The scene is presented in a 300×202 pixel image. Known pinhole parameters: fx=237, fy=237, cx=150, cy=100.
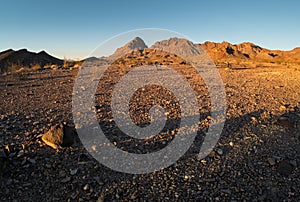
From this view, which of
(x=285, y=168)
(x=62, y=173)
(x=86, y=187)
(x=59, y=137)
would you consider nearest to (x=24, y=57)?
(x=59, y=137)

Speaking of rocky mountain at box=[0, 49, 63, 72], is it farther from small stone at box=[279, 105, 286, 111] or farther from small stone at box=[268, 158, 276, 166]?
small stone at box=[268, 158, 276, 166]

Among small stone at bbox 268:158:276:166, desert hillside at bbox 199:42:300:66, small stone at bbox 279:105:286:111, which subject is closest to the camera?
small stone at bbox 268:158:276:166

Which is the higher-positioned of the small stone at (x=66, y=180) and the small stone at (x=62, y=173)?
the small stone at (x=62, y=173)

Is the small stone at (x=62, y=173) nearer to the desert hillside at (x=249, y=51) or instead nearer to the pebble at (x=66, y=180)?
the pebble at (x=66, y=180)

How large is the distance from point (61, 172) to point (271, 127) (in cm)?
348

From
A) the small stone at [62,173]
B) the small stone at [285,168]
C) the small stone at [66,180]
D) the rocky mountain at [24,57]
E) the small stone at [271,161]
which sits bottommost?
the small stone at [285,168]

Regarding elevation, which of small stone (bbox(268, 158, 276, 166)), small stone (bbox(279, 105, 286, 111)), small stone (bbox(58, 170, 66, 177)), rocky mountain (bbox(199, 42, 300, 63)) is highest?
rocky mountain (bbox(199, 42, 300, 63))

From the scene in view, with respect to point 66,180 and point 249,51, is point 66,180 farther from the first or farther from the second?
point 249,51

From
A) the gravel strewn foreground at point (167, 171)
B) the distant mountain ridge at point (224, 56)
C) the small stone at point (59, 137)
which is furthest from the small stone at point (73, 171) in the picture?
the distant mountain ridge at point (224, 56)

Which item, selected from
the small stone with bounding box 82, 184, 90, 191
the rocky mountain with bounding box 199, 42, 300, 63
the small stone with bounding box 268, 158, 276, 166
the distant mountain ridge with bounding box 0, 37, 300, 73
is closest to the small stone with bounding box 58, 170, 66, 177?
the small stone with bounding box 82, 184, 90, 191

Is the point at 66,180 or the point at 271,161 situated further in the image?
the point at 271,161

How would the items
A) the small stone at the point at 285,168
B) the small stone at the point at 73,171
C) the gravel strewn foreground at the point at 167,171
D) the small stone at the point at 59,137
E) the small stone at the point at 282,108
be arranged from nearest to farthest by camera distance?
the gravel strewn foreground at the point at 167,171 < the small stone at the point at 73,171 < the small stone at the point at 285,168 < the small stone at the point at 59,137 < the small stone at the point at 282,108

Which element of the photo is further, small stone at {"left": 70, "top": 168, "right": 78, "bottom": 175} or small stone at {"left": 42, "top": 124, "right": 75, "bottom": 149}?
small stone at {"left": 42, "top": 124, "right": 75, "bottom": 149}

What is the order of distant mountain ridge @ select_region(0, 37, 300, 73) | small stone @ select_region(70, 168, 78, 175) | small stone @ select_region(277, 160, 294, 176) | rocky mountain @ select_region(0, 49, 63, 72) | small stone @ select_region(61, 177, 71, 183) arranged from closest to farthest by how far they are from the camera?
small stone @ select_region(61, 177, 71, 183)
small stone @ select_region(70, 168, 78, 175)
small stone @ select_region(277, 160, 294, 176)
distant mountain ridge @ select_region(0, 37, 300, 73)
rocky mountain @ select_region(0, 49, 63, 72)
